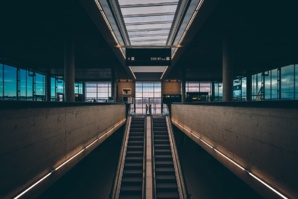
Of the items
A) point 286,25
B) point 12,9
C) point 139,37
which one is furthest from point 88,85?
point 286,25

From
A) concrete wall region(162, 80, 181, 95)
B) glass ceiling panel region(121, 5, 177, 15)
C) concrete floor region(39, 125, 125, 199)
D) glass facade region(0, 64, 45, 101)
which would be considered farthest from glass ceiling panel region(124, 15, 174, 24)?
concrete wall region(162, 80, 181, 95)

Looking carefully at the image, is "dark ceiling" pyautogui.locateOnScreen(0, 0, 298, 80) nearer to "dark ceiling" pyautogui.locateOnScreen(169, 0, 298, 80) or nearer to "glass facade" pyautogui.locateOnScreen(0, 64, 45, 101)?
"dark ceiling" pyautogui.locateOnScreen(169, 0, 298, 80)

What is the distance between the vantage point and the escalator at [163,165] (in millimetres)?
9703

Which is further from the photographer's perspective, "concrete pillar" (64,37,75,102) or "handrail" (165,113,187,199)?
"concrete pillar" (64,37,75,102)

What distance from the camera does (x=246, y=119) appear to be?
514cm

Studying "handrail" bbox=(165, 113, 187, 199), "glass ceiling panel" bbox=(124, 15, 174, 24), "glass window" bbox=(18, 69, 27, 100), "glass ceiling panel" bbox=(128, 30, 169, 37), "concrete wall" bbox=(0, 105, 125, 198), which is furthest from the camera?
"glass window" bbox=(18, 69, 27, 100)

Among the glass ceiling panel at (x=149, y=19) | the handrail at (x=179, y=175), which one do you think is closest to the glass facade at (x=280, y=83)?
the handrail at (x=179, y=175)

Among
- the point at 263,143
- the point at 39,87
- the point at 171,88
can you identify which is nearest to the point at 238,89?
the point at 171,88

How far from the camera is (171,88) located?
31438mm

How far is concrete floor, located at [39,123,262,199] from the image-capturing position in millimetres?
8625

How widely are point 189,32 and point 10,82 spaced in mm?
A: 18407

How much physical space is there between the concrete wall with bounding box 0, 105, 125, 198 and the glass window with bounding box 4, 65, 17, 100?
16.1 metres

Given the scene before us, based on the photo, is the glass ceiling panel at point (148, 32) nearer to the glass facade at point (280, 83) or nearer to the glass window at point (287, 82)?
the glass facade at point (280, 83)

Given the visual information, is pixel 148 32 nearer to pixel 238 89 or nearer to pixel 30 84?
pixel 30 84
